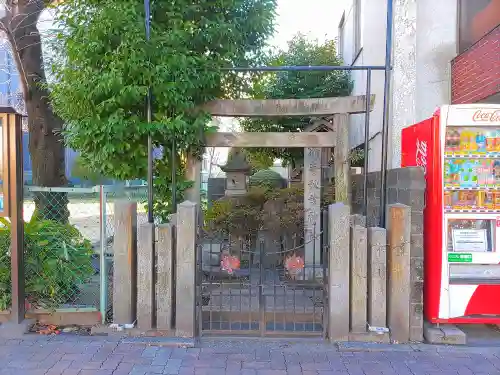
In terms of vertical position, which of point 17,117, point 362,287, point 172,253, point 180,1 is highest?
point 180,1

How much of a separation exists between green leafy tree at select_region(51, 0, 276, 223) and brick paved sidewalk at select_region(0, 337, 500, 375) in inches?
82.0

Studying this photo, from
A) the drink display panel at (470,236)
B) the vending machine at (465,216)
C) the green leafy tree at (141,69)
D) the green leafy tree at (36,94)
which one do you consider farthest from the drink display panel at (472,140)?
the green leafy tree at (36,94)

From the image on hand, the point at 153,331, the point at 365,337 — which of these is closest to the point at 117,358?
the point at 153,331

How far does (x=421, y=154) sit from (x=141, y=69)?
3.26 m

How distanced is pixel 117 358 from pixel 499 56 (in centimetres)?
616

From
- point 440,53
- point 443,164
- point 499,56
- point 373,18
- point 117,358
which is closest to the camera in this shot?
point 117,358

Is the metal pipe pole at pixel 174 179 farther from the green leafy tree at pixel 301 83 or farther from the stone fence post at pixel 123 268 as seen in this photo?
the green leafy tree at pixel 301 83

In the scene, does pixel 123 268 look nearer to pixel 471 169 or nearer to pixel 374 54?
pixel 471 169

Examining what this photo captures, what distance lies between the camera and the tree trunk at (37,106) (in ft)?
23.2

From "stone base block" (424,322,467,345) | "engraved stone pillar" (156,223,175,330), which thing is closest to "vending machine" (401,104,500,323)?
"stone base block" (424,322,467,345)

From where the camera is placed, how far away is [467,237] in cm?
453

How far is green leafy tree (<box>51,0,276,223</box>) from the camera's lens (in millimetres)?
4723

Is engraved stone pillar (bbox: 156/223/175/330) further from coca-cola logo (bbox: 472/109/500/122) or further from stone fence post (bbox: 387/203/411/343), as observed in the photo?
coca-cola logo (bbox: 472/109/500/122)

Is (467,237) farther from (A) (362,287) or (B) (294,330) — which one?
(B) (294,330)
